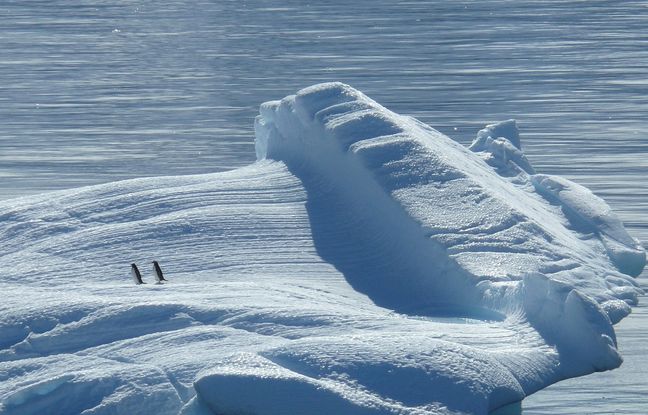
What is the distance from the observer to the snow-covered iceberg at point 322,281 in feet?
21.0

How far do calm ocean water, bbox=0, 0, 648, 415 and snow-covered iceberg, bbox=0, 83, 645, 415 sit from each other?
20.4 inches

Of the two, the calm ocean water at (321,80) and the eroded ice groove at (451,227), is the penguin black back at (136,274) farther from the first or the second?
the calm ocean water at (321,80)

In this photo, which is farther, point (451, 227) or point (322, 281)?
point (451, 227)

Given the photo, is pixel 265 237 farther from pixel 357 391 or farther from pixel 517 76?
pixel 517 76

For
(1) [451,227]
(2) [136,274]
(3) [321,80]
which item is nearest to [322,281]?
(1) [451,227]

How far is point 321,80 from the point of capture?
1919 centimetres

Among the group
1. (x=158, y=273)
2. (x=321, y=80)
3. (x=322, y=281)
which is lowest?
(x=321, y=80)

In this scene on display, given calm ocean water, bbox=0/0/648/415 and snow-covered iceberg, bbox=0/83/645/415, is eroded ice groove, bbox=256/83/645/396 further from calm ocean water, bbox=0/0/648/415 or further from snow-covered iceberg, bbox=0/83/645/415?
calm ocean water, bbox=0/0/648/415

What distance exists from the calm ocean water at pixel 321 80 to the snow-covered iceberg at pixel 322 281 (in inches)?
20.4

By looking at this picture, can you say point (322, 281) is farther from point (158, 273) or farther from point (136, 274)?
point (136, 274)

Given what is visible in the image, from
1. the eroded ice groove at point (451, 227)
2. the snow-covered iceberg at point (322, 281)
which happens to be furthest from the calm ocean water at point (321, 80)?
the snow-covered iceberg at point (322, 281)

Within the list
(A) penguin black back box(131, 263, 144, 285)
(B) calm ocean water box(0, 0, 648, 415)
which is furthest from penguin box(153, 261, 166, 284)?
(B) calm ocean water box(0, 0, 648, 415)

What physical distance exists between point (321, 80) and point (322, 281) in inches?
443

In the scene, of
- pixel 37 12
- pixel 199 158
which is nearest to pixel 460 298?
pixel 199 158
